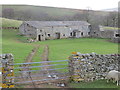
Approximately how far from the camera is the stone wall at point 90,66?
10680 millimetres

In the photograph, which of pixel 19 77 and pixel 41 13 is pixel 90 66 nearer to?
pixel 19 77

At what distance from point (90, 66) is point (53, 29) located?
110 feet

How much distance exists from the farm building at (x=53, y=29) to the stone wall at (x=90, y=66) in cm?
3029

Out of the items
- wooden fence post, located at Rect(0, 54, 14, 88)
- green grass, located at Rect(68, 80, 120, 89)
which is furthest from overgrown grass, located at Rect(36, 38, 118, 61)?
wooden fence post, located at Rect(0, 54, 14, 88)

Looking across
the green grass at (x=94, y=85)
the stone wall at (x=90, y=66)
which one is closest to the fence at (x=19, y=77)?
the stone wall at (x=90, y=66)

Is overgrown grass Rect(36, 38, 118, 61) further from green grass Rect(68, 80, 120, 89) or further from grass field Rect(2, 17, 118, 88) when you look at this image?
green grass Rect(68, 80, 120, 89)

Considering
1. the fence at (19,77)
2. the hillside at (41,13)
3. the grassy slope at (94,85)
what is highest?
the hillside at (41,13)

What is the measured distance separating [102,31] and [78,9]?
50.9 metres

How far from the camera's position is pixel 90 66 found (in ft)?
36.2

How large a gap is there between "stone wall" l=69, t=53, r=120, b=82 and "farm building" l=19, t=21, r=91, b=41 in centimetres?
3029

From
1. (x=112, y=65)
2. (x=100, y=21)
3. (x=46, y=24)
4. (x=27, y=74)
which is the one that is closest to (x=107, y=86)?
(x=112, y=65)

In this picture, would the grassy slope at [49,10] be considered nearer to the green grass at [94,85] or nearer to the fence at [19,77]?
the fence at [19,77]

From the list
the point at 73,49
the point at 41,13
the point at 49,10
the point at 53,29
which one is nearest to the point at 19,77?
the point at 73,49

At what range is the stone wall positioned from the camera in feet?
35.0
